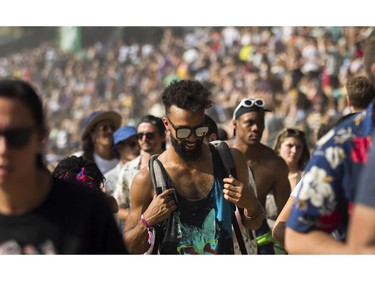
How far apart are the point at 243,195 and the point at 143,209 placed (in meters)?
0.74

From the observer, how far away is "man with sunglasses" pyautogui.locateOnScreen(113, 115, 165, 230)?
9.73 meters

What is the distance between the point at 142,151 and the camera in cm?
1038

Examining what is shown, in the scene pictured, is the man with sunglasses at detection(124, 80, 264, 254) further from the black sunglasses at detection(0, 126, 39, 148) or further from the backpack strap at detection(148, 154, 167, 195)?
the black sunglasses at detection(0, 126, 39, 148)

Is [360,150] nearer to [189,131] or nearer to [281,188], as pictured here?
[189,131]

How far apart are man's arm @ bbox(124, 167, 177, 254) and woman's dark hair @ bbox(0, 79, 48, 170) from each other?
315 cm

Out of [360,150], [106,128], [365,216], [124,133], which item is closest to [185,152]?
[360,150]

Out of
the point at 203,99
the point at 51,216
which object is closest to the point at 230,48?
the point at 203,99

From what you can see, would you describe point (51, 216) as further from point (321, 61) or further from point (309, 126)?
point (321, 61)

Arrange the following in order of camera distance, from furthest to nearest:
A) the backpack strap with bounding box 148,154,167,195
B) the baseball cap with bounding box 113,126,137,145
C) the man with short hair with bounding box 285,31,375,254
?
the baseball cap with bounding box 113,126,137,145 < the backpack strap with bounding box 148,154,167,195 < the man with short hair with bounding box 285,31,375,254

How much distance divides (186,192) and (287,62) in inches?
772

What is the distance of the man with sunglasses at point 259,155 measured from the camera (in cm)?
971

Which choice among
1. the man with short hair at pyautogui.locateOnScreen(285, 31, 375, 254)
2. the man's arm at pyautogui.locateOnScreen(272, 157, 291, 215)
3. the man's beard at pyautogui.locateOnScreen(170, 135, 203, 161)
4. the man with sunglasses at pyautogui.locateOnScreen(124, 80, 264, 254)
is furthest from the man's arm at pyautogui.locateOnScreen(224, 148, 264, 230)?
the man with short hair at pyautogui.locateOnScreen(285, 31, 375, 254)

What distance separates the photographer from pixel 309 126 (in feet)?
67.7

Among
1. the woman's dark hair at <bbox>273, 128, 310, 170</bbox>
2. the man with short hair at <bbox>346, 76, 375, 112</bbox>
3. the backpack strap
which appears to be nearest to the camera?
the backpack strap
